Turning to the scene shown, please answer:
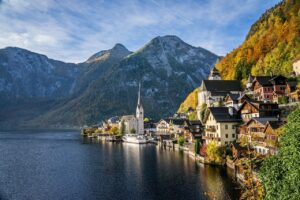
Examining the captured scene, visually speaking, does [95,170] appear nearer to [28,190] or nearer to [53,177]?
[53,177]

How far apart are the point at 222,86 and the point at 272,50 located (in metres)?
30.5

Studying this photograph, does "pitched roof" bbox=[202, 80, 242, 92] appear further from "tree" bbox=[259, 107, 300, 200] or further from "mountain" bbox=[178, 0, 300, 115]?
"tree" bbox=[259, 107, 300, 200]

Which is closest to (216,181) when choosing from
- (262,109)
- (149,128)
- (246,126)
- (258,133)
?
(258,133)

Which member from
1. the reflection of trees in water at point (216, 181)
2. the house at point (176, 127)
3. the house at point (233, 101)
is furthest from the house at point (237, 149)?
the house at point (176, 127)

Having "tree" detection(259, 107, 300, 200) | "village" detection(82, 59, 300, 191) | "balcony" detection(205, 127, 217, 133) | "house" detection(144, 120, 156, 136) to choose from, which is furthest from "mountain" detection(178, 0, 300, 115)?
"tree" detection(259, 107, 300, 200)

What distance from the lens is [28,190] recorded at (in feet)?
183

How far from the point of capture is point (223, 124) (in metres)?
77.6

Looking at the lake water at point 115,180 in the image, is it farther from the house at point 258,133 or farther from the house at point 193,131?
Answer: the house at point 193,131

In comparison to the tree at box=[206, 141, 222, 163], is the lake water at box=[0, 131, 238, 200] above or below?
below

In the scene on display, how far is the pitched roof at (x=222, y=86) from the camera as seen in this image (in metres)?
129

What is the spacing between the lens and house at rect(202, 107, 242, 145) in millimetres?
77188

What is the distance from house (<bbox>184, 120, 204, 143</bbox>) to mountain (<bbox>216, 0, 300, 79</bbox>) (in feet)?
127

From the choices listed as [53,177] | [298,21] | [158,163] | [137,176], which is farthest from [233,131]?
[298,21]

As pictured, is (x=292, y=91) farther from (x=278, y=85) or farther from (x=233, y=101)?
(x=233, y=101)
